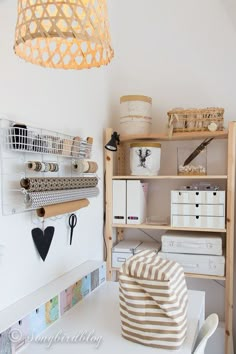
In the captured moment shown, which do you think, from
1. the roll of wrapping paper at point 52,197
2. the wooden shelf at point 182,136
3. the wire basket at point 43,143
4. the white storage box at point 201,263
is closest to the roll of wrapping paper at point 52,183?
the roll of wrapping paper at point 52,197

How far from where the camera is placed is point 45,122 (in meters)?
1.76

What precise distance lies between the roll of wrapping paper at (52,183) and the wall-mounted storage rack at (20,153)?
4 centimetres

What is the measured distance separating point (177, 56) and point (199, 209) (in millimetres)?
1163

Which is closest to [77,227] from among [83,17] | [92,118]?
[92,118]

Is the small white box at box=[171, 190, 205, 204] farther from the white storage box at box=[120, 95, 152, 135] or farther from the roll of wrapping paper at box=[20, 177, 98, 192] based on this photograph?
the roll of wrapping paper at box=[20, 177, 98, 192]

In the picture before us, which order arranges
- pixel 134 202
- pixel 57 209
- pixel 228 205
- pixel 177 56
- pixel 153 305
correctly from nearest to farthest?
pixel 153 305 < pixel 57 209 < pixel 228 205 < pixel 134 202 < pixel 177 56

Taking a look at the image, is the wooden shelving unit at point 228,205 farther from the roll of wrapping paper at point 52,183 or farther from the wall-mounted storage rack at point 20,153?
the wall-mounted storage rack at point 20,153

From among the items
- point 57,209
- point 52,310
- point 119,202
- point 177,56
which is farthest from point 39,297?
point 177,56

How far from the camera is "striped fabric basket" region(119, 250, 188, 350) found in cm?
135

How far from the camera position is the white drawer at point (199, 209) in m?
2.21

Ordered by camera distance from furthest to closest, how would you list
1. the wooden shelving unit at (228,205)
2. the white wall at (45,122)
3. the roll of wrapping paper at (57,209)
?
the wooden shelving unit at (228,205) < the roll of wrapping paper at (57,209) < the white wall at (45,122)

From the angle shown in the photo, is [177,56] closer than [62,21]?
No

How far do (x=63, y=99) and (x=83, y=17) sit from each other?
38.6 inches

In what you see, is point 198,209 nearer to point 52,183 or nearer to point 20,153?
point 52,183
